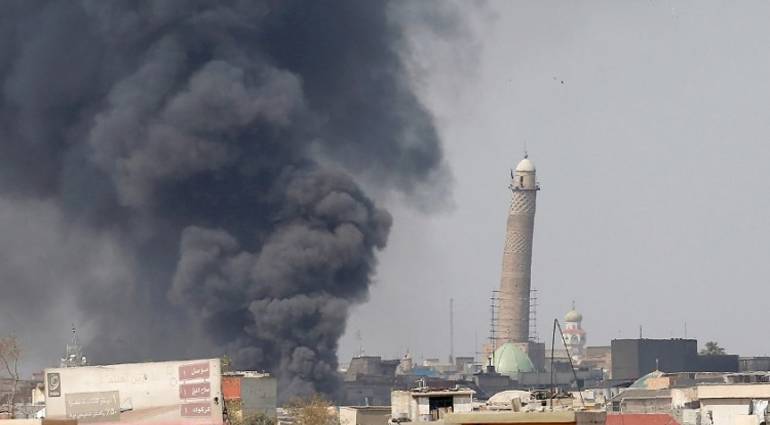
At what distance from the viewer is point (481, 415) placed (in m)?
31.4

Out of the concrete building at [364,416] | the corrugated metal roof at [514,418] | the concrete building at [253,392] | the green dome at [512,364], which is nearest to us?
the corrugated metal roof at [514,418]

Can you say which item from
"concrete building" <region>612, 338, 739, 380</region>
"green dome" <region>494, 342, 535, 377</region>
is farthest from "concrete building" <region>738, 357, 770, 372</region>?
"green dome" <region>494, 342, 535, 377</region>

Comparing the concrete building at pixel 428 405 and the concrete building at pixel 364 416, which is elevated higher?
the concrete building at pixel 428 405

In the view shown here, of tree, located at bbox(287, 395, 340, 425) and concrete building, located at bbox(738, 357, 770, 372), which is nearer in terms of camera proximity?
tree, located at bbox(287, 395, 340, 425)

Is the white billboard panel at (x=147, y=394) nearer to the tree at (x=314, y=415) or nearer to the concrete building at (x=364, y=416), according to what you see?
the tree at (x=314, y=415)

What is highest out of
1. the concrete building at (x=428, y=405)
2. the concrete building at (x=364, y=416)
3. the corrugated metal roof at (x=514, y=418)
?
the corrugated metal roof at (x=514, y=418)

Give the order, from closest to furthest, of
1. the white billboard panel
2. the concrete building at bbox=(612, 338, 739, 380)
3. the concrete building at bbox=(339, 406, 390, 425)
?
the white billboard panel, the concrete building at bbox=(339, 406, 390, 425), the concrete building at bbox=(612, 338, 739, 380)

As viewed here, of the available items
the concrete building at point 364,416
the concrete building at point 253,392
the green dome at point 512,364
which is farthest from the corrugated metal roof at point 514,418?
the green dome at point 512,364

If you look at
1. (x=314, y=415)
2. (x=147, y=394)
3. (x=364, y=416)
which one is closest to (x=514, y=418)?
(x=147, y=394)

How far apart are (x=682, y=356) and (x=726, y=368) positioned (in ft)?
17.5

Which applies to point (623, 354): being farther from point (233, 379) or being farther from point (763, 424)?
point (763, 424)

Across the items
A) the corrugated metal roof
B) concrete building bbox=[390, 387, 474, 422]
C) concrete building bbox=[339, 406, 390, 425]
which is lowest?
concrete building bbox=[339, 406, 390, 425]

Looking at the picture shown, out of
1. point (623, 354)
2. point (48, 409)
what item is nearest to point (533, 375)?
point (623, 354)

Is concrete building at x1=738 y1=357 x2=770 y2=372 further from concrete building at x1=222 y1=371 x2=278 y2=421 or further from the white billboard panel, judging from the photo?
the white billboard panel
